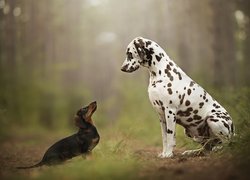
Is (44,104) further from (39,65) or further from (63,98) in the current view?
(39,65)

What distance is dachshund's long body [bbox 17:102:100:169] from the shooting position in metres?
8.05

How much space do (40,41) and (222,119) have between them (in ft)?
65.6

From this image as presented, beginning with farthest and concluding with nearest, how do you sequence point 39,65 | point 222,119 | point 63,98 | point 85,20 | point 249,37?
1. point 85,20
2. point 39,65
3. point 63,98
4. point 249,37
5. point 222,119

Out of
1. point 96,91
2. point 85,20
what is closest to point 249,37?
point 85,20

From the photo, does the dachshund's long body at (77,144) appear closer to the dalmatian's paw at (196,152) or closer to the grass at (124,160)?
the grass at (124,160)

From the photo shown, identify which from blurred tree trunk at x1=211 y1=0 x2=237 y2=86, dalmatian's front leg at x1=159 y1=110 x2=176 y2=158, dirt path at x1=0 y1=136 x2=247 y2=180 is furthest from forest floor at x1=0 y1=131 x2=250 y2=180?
blurred tree trunk at x1=211 y1=0 x2=237 y2=86

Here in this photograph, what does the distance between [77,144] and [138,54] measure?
1.88 m

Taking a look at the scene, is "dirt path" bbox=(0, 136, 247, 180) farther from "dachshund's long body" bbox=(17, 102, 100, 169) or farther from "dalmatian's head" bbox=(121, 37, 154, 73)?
"dalmatian's head" bbox=(121, 37, 154, 73)

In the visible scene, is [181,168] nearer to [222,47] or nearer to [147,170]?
[147,170]

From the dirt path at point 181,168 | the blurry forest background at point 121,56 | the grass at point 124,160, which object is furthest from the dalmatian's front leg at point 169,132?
the blurry forest background at point 121,56

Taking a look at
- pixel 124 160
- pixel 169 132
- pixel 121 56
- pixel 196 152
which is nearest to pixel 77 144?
pixel 124 160

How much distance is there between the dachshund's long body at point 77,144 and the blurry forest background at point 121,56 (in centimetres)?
383

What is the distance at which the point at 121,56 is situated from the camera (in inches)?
1217

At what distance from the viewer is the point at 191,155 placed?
8602 mm
